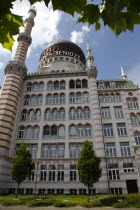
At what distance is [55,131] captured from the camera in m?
25.5

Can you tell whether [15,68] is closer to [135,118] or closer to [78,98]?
[78,98]

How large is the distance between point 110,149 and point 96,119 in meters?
5.31

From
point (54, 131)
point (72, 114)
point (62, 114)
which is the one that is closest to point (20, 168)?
point (54, 131)

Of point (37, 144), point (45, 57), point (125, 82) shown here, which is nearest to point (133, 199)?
point (37, 144)

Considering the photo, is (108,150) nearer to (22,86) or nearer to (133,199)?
(133,199)

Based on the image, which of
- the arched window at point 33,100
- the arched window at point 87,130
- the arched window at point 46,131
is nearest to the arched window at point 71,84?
the arched window at point 33,100

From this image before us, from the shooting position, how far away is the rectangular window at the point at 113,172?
2161 centimetres

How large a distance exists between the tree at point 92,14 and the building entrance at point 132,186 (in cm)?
2417

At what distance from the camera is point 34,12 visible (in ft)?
123

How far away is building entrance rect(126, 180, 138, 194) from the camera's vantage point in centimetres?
2088

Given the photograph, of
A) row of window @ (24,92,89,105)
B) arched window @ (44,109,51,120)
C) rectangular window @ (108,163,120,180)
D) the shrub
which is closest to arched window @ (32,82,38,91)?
row of window @ (24,92,89,105)

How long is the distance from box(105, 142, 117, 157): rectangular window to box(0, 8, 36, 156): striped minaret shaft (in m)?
15.6

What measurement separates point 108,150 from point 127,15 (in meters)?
23.8

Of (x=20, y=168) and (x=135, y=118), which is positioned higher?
(x=135, y=118)
